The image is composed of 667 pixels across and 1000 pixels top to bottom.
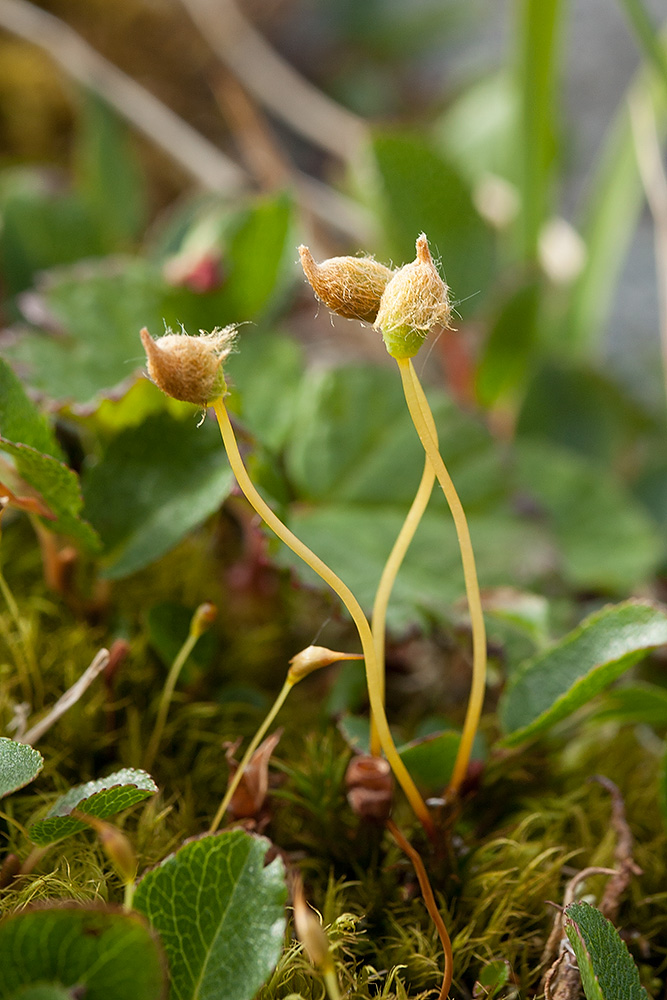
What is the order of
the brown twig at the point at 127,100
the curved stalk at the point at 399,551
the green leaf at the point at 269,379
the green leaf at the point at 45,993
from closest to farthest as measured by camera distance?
the green leaf at the point at 45,993
the curved stalk at the point at 399,551
the green leaf at the point at 269,379
the brown twig at the point at 127,100

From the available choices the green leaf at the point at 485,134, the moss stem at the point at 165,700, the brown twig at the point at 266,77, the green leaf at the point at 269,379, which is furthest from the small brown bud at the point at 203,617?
the brown twig at the point at 266,77

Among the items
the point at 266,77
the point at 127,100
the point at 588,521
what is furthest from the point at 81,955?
the point at 266,77

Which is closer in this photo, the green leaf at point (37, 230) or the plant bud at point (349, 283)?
the plant bud at point (349, 283)

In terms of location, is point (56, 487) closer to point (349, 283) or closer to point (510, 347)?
point (349, 283)

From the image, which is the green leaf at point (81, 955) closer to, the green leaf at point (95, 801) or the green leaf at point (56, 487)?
the green leaf at point (95, 801)

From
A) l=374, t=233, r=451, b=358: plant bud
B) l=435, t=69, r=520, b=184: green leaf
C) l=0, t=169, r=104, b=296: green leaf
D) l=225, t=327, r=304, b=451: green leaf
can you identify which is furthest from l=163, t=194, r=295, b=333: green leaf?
l=435, t=69, r=520, b=184: green leaf

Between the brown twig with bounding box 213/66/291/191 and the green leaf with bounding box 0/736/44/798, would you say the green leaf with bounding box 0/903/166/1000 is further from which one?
the brown twig with bounding box 213/66/291/191
